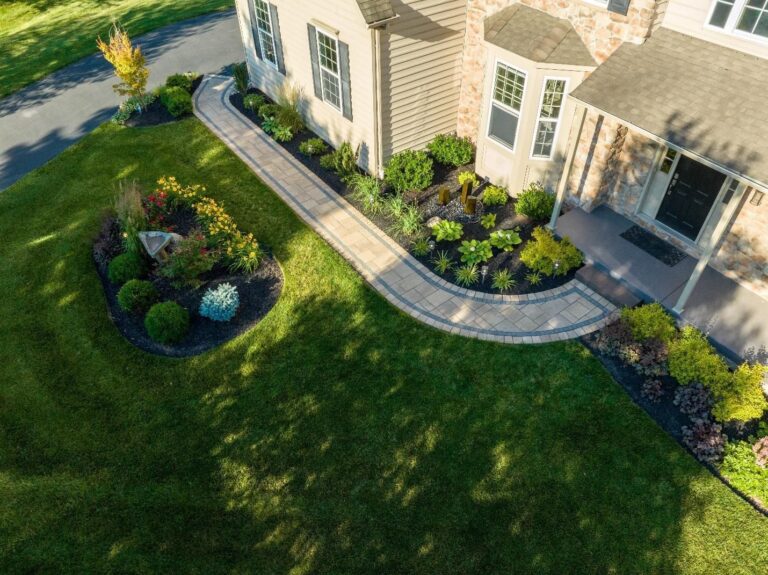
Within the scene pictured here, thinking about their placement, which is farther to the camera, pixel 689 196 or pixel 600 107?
pixel 689 196

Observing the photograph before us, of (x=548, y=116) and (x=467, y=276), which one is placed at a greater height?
(x=548, y=116)

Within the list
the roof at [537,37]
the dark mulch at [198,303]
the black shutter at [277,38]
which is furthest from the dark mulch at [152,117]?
the roof at [537,37]

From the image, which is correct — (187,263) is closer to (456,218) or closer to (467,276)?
(467,276)

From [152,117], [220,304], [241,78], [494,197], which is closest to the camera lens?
[220,304]

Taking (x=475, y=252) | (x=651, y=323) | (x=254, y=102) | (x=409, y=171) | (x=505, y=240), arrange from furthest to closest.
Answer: (x=254, y=102)
(x=409, y=171)
(x=505, y=240)
(x=475, y=252)
(x=651, y=323)

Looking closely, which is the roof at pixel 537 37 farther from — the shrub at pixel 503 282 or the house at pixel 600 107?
the shrub at pixel 503 282

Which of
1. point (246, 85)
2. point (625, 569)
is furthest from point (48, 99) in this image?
point (625, 569)

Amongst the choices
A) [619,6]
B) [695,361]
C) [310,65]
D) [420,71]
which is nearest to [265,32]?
[310,65]

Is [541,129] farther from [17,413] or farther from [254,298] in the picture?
[17,413]
